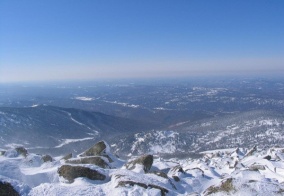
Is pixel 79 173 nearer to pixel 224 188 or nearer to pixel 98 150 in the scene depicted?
pixel 224 188

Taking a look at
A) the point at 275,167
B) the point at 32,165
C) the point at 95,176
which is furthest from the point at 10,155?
the point at 275,167

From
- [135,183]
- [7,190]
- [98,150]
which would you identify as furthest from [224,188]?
[98,150]

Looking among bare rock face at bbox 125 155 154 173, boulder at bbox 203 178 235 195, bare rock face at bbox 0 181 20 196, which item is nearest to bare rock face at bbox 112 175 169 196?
boulder at bbox 203 178 235 195

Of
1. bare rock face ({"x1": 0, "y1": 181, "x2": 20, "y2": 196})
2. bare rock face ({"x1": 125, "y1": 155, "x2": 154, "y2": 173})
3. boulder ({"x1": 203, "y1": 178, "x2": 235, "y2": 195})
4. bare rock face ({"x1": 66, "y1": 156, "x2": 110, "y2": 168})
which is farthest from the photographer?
bare rock face ({"x1": 125, "y1": 155, "x2": 154, "y2": 173})

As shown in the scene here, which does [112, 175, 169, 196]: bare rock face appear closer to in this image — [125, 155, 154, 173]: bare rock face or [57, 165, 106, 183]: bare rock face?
[57, 165, 106, 183]: bare rock face

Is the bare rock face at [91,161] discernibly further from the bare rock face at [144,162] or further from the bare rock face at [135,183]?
the bare rock face at [135,183]

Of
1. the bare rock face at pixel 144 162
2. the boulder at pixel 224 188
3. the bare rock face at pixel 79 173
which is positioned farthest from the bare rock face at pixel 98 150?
the boulder at pixel 224 188
